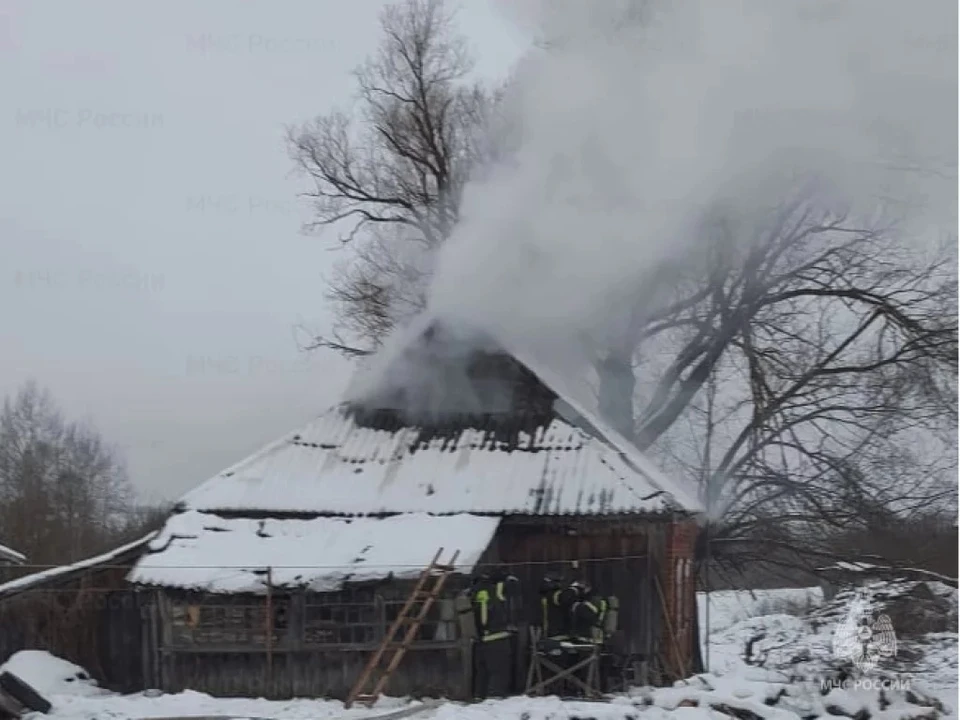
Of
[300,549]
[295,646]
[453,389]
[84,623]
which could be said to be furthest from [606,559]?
[84,623]

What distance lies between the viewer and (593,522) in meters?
17.7

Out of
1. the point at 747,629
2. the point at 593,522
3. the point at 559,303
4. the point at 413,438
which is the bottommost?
the point at 747,629

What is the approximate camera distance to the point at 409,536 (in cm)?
1725

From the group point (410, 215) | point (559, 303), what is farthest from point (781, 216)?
point (410, 215)

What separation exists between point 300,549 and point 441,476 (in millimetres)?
2454

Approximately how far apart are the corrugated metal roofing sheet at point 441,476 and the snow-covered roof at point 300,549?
0.36 meters

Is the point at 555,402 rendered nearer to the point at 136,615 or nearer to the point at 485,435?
the point at 485,435

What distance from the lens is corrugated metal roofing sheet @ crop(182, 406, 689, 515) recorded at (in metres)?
17.8

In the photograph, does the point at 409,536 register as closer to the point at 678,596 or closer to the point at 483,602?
the point at 483,602

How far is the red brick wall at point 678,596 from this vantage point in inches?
704

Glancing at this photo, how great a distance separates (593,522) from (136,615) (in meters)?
6.57

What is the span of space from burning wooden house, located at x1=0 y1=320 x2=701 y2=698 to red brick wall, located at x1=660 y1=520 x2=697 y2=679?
0.11ft

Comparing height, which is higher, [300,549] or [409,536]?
[409,536]

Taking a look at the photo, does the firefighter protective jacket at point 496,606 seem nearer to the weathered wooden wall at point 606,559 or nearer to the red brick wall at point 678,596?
the weathered wooden wall at point 606,559
